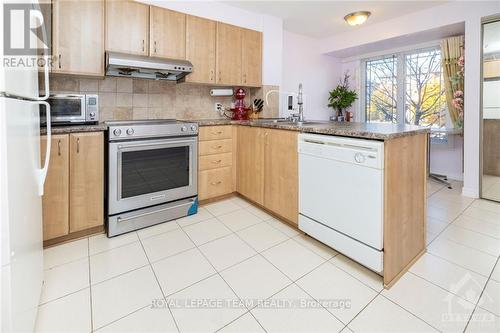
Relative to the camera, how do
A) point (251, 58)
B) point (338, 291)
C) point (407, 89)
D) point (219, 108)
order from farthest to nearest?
1. point (407, 89)
2. point (219, 108)
3. point (251, 58)
4. point (338, 291)

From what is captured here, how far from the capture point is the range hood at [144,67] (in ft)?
7.49

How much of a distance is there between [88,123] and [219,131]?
48.2 inches

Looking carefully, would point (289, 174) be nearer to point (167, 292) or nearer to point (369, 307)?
point (369, 307)

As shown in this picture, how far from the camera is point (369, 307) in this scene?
4.52 ft

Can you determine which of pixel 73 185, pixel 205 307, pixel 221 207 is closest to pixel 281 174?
pixel 221 207

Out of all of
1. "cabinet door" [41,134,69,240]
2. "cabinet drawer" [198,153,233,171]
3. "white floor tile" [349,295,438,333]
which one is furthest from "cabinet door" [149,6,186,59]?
"white floor tile" [349,295,438,333]

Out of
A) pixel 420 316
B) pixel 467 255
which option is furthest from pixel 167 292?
pixel 467 255

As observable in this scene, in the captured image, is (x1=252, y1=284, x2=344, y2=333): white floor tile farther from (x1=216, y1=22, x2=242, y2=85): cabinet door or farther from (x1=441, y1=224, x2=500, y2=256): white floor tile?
(x1=216, y1=22, x2=242, y2=85): cabinet door

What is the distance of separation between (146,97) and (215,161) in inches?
41.8

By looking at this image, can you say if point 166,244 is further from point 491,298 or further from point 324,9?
point 324,9

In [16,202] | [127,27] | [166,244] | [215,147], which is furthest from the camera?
[215,147]

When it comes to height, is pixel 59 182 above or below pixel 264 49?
below

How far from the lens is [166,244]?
80.5 inches

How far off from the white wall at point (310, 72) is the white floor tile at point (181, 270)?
310 centimetres
